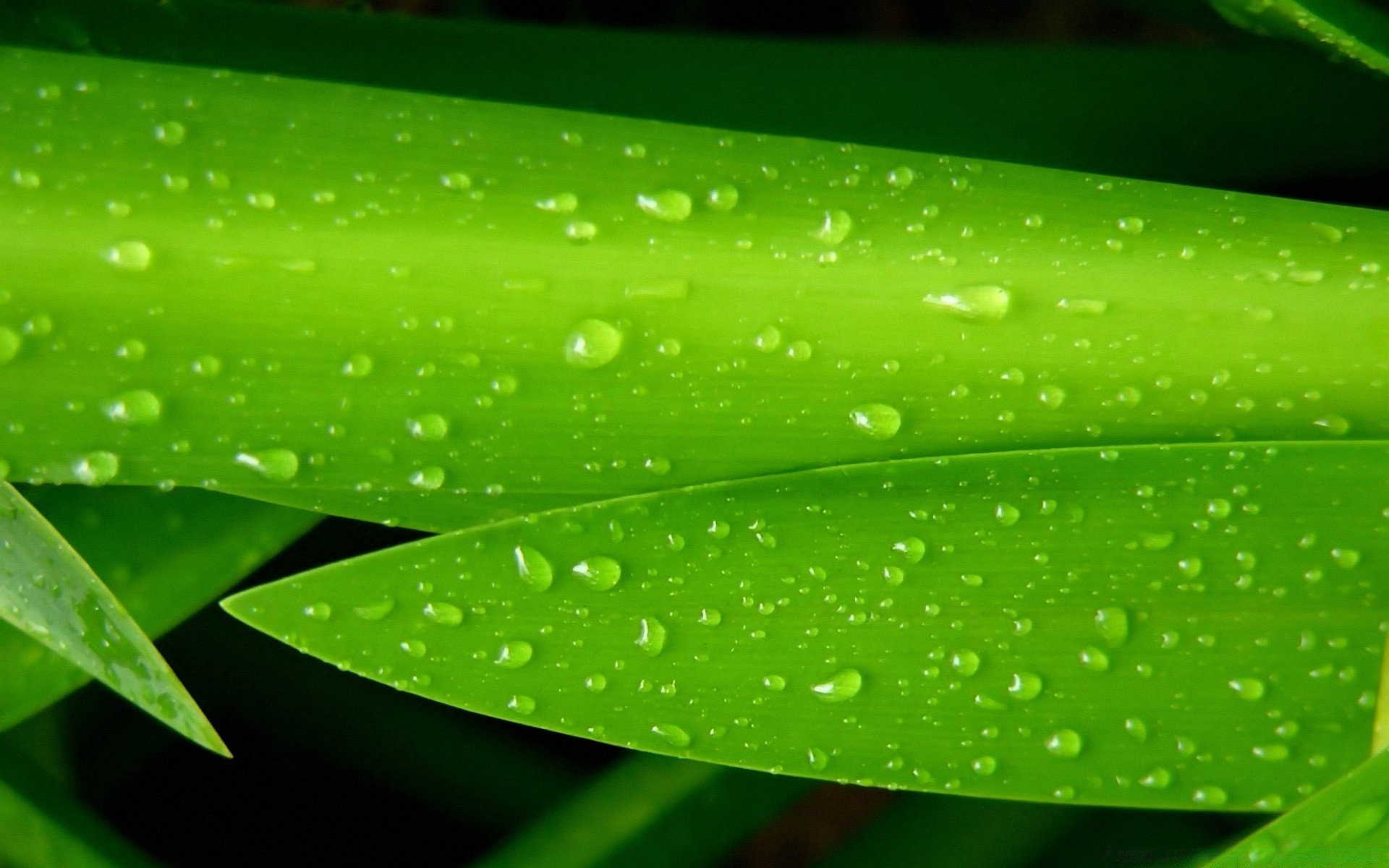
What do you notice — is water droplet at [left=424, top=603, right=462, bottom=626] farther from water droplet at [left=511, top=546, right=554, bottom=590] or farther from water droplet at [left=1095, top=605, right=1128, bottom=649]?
water droplet at [left=1095, top=605, right=1128, bottom=649]

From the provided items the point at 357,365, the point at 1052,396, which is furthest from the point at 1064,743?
the point at 357,365

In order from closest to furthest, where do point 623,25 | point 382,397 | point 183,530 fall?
point 382,397
point 183,530
point 623,25

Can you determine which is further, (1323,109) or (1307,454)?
(1323,109)

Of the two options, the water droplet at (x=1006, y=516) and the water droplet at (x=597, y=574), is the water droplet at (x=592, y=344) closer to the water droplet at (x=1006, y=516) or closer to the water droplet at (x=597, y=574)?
the water droplet at (x=597, y=574)

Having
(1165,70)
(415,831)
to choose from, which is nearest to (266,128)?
(1165,70)

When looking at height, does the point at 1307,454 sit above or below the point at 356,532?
above

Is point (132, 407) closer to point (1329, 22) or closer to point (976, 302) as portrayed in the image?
point (976, 302)

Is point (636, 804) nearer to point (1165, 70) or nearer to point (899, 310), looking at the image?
point (899, 310)

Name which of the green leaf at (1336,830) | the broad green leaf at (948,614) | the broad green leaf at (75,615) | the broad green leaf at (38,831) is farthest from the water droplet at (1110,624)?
the broad green leaf at (38,831)
